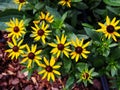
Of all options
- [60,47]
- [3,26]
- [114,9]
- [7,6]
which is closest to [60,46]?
[60,47]

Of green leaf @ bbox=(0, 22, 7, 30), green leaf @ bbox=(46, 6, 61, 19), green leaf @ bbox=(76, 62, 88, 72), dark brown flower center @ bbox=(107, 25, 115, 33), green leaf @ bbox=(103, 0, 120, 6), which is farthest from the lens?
green leaf @ bbox=(0, 22, 7, 30)

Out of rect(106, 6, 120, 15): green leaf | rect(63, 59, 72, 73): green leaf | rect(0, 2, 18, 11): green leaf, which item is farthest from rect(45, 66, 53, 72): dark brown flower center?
rect(0, 2, 18, 11): green leaf

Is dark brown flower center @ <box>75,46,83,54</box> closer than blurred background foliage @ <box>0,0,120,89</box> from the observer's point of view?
Yes

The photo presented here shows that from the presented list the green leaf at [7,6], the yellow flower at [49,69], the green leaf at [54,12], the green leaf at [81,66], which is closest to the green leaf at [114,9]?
the green leaf at [54,12]

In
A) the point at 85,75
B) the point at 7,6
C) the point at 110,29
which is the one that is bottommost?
the point at 85,75

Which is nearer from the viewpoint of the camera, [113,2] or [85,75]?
[85,75]

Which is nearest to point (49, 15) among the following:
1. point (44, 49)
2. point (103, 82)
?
point (44, 49)

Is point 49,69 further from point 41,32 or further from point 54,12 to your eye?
point 54,12

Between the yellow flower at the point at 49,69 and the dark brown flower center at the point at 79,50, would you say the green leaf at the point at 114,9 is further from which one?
the yellow flower at the point at 49,69

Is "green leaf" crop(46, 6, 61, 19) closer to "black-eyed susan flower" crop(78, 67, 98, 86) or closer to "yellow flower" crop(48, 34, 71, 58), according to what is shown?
"yellow flower" crop(48, 34, 71, 58)
